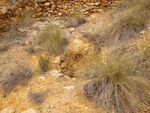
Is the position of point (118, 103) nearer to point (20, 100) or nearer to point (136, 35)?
point (20, 100)

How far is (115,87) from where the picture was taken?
1.81 m

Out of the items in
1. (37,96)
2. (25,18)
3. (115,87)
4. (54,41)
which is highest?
(25,18)

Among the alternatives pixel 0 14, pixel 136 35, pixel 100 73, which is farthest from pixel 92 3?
pixel 100 73

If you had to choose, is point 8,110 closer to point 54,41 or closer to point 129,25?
point 54,41

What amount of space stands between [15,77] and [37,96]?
67cm

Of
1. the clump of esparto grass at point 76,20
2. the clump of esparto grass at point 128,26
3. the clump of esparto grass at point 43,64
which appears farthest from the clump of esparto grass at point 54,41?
the clump of esparto grass at point 128,26

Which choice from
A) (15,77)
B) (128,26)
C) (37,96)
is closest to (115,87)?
(37,96)

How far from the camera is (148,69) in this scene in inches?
82.9

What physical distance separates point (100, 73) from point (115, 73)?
22 cm

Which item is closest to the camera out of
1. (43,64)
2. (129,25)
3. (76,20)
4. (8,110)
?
(8,110)

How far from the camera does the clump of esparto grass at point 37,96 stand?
1947 mm

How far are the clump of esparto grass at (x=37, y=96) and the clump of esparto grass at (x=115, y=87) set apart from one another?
602 millimetres

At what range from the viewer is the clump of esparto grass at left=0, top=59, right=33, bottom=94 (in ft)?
7.56

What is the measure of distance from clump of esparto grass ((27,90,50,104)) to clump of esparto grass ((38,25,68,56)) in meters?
1.43
